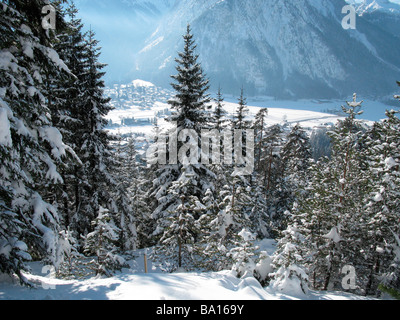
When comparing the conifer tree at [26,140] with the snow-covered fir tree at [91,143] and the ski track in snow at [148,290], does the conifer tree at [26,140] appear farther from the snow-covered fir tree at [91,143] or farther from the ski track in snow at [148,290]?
the snow-covered fir tree at [91,143]

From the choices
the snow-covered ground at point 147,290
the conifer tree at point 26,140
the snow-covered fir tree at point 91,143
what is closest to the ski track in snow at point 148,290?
the snow-covered ground at point 147,290

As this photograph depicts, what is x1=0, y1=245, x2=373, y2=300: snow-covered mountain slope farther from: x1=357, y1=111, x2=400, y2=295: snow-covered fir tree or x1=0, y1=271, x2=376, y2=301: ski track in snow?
x1=357, y1=111, x2=400, y2=295: snow-covered fir tree

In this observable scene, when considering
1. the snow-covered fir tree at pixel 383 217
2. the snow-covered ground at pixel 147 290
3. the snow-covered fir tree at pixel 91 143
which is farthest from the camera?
the snow-covered fir tree at pixel 91 143

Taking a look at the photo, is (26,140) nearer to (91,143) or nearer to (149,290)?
(149,290)

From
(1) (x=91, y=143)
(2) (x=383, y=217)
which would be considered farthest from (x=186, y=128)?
(2) (x=383, y=217)

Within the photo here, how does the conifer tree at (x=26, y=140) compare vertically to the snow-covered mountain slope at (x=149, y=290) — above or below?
above

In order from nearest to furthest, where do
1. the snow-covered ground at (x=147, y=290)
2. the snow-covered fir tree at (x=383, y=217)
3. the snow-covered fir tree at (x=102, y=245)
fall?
the snow-covered ground at (x=147, y=290)
the snow-covered fir tree at (x=102, y=245)
the snow-covered fir tree at (x=383, y=217)

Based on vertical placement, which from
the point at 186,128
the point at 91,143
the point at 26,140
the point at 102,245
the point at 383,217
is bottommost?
the point at 102,245

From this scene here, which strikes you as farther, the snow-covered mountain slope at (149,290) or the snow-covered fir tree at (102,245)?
the snow-covered fir tree at (102,245)

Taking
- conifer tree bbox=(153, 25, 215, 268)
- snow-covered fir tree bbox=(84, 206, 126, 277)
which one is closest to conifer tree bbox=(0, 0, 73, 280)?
snow-covered fir tree bbox=(84, 206, 126, 277)

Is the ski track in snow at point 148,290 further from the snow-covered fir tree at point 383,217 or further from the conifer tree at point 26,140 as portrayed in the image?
the snow-covered fir tree at point 383,217

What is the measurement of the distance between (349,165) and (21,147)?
1335 centimetres
